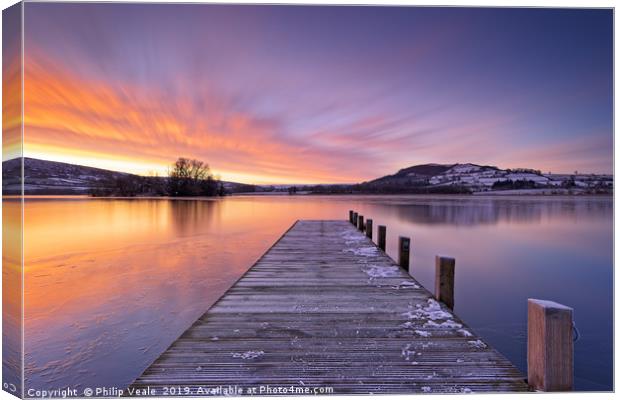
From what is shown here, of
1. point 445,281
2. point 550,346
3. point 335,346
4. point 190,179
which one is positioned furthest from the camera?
point 190,179

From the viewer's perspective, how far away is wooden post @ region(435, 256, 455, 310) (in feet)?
12.0

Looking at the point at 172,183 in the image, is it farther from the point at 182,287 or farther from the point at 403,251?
the point at 403,251

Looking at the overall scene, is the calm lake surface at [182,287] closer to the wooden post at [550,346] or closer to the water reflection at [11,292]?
the water reflection at [11,292]

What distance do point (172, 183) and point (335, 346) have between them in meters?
57.9

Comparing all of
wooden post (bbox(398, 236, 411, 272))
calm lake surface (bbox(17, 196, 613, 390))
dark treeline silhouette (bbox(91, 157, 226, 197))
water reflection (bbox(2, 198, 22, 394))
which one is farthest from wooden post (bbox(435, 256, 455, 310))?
dark treeline silhouette (bbox(91, 157, 226, 197))

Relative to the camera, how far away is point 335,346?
2576 millimetres

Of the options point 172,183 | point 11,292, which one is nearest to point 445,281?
point 11,292

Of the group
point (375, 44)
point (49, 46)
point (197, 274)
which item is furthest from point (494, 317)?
point (49, 46)

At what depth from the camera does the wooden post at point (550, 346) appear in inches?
75.0

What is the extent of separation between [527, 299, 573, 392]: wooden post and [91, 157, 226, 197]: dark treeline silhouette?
58.2 meters

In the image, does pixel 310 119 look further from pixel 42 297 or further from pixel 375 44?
pixel 42 297

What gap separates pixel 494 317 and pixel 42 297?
7962 millimetres

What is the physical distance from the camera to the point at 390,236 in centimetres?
1415

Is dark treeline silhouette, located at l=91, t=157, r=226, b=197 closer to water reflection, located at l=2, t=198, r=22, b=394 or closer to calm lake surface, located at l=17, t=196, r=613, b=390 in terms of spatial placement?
calm lake surface, located at l=17, t=196, r=613, b=390
